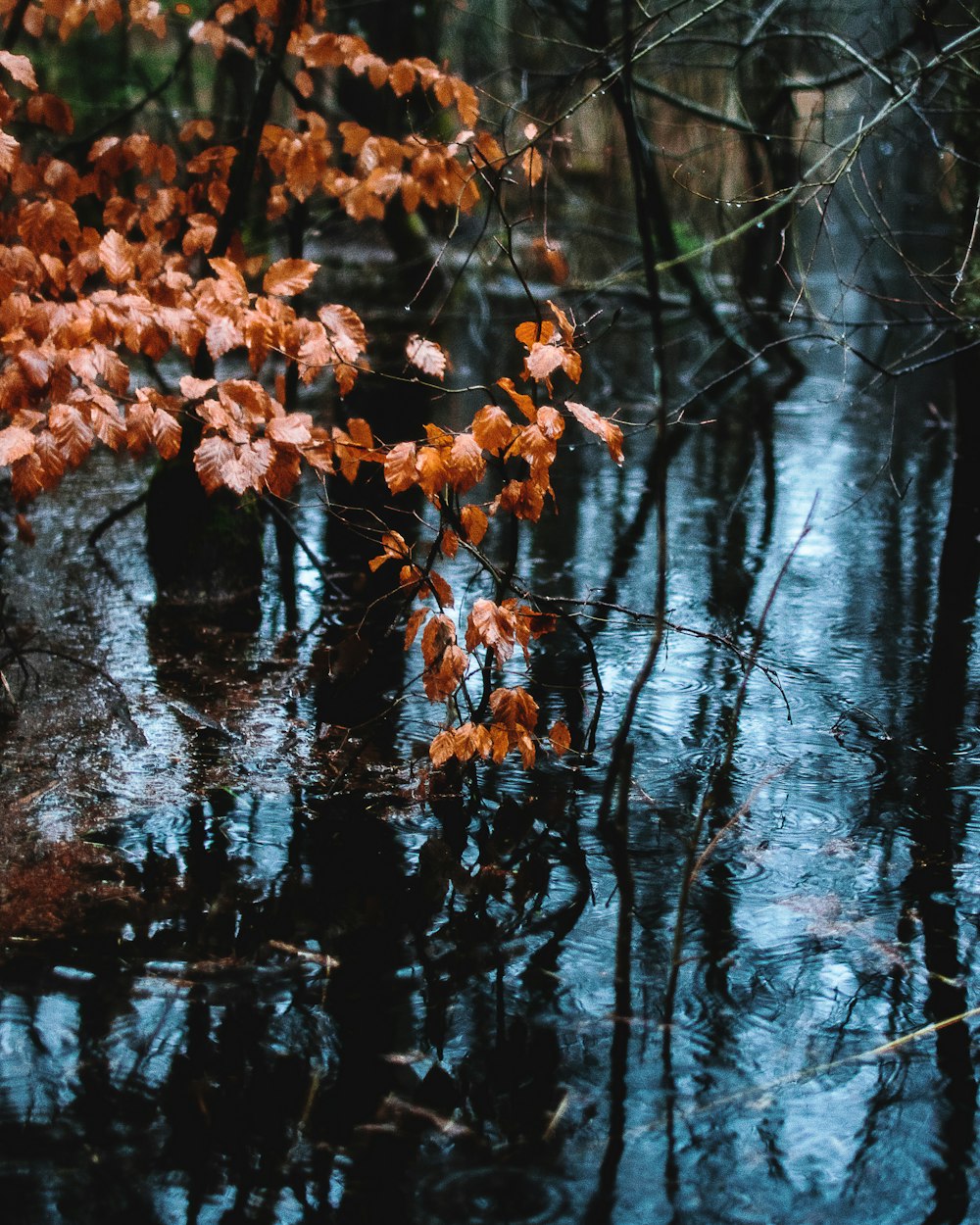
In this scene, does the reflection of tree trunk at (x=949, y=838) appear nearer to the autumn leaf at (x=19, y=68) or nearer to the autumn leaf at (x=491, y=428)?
the autumn leaf at (x=491, y=428)

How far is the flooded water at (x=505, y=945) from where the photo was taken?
102 inches

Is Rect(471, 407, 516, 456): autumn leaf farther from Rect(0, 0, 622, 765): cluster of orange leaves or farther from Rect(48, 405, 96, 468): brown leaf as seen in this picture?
Rect(48, 405, 96, 468): brown leaf

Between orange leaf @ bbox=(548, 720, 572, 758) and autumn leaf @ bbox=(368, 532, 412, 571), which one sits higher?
autumn leaf @ bbox=(368, 532, 412, 571)

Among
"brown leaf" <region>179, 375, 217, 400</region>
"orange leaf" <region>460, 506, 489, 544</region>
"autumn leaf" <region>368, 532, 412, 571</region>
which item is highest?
"brown leaf" <region>179, 375, 217, 400</region>

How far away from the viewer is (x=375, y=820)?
13.2 feet

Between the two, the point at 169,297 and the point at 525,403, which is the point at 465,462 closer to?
the point at 525,403

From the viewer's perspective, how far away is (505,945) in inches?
133

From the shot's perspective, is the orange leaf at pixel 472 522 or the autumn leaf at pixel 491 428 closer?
the autumn leaf at pixel 491 428

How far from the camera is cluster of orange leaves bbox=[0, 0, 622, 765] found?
3732 mm

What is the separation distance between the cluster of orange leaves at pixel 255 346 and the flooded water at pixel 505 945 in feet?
1.39

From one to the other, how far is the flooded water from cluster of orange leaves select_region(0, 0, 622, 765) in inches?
16.7

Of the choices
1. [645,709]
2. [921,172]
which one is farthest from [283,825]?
[921,172]

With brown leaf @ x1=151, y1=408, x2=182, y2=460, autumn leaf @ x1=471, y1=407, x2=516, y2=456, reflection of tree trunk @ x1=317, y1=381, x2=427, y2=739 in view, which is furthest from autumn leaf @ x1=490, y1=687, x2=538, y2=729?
brown leaf @ x1=151, y1=408, x2=182, y2=460

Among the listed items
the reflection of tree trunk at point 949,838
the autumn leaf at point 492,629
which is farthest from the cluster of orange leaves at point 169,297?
the reflection of tree trunk at point 949,838
